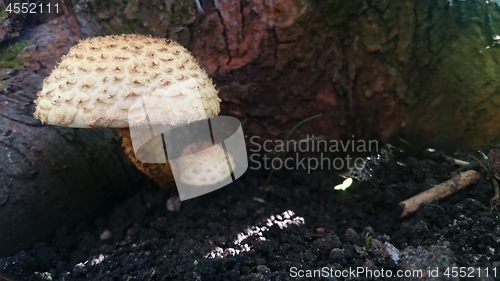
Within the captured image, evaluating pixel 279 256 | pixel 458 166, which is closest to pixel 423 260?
pixel 279 256

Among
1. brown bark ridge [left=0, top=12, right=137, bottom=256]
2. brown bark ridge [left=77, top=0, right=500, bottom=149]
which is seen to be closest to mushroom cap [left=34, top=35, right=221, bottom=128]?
brown bark ridge [left=0, top=12, right=137, bottom=256]

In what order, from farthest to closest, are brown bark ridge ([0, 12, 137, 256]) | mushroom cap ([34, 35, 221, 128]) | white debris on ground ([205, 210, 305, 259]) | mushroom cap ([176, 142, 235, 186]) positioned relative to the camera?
mushroom cap ([176, 142, 235, 186]), brown bark ridge ([0, 12, 137, 256]), white debris on ground ([205, 210, 305, 259]), mushroom cap ([34, 35, 221, 128])

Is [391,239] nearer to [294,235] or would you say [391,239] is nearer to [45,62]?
[294,235]

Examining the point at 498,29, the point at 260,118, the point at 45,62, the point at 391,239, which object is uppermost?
the point at 45,62

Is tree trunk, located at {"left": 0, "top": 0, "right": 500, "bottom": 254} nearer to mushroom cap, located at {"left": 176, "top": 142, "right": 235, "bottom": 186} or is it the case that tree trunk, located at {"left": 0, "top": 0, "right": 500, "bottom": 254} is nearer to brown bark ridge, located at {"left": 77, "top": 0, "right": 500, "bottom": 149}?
brown bark ridge, located at {"left": 77, "top": 0, "right": 500, "bottom": 149}

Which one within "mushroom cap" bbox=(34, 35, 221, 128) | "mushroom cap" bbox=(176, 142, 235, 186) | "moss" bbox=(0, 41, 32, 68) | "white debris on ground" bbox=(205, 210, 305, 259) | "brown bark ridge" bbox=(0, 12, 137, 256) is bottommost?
"white debris on ground" bbox=(205, 210, 305, 259)

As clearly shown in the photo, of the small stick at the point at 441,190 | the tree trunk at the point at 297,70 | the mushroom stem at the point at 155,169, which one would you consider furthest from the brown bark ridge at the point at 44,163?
the small stick at the point at 441,190
